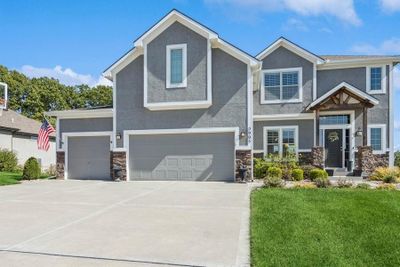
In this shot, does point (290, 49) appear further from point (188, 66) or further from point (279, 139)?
point (188, 66)

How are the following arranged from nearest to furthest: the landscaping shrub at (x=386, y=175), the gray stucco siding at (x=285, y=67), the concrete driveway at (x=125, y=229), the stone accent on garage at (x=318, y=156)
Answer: the concrete driveway at (x=125, y=229) → the landscaping shrub at (x=386, y=175) → the stone accent on garage at (x=318, y=156) → the gray stucco siding at (x=285, y=67)

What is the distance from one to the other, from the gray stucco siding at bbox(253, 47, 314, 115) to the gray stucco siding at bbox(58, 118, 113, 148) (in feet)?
29.4

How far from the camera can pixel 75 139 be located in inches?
717

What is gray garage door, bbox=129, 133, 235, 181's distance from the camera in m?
15.9

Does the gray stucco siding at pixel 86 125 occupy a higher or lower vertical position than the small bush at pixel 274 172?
higher

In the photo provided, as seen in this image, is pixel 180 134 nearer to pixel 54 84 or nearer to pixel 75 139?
pixel 75 139

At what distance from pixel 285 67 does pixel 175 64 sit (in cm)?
743

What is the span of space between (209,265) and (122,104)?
13318 millimetres

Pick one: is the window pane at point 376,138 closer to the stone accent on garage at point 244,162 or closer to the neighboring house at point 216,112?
the neighboring house at point 216,112

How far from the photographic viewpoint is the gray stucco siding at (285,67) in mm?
19406

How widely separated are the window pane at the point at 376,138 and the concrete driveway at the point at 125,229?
11270 millimetres

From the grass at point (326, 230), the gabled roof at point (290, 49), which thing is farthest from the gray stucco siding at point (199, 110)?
the grass at point (326, 230)

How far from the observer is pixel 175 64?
1623 centimetres

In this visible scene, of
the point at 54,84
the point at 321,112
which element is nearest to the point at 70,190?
the point at 321,112
